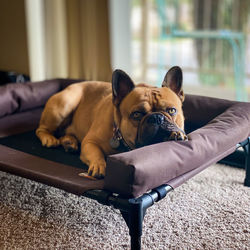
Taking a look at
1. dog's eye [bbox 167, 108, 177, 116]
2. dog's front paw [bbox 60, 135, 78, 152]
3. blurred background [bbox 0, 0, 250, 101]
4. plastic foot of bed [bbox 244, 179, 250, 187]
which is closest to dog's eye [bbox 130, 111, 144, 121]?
dog's eye [bbox 167, 108, 177, 116]

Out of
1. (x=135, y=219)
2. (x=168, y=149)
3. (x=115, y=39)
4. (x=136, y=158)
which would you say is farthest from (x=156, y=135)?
(x=115, y=39)

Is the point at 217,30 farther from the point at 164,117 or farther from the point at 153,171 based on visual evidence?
the point at 153,171

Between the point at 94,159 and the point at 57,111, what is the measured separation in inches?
23.5

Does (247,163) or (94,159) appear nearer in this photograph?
(94,159)

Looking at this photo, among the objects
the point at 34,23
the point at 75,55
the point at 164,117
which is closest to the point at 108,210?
the point at 164,117

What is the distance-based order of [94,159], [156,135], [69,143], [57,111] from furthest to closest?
[57,111], [69,143], [94,159], [156,135]

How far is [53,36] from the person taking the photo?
3.70m

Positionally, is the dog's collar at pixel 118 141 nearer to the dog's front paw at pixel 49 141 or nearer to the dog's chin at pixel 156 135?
the dog's chin at pixel 156 135

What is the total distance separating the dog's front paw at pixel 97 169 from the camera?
1.70 m

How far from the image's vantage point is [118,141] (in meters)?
1.84

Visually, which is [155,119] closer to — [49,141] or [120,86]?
[120,86]

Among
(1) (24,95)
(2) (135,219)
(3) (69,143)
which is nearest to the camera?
(2) (135,219)

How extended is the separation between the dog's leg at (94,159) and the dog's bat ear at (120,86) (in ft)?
0.79

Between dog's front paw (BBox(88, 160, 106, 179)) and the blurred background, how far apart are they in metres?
1.81
